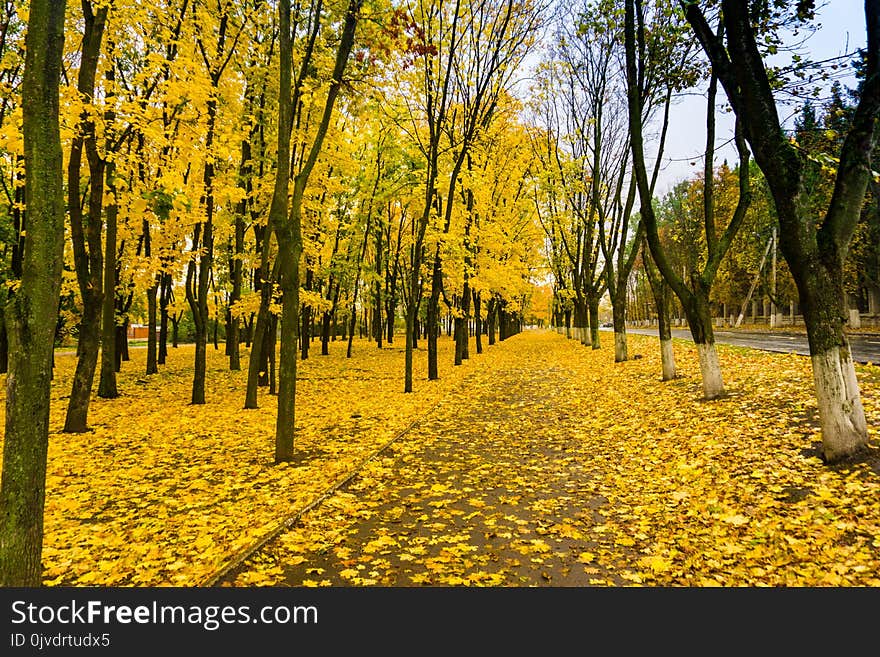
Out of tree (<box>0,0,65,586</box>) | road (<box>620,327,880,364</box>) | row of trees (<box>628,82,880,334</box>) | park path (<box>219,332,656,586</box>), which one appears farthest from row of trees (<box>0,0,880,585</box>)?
row of trees (<box>628,82,880,334</box>)

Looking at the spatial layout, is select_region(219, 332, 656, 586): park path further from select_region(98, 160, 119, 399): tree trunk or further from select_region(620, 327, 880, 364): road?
select_region(620, 327, 880, 364): road

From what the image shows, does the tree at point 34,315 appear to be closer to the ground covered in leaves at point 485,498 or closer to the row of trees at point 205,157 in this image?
the row of trees at point 205,157

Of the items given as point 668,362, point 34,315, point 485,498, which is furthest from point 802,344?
point 34,315

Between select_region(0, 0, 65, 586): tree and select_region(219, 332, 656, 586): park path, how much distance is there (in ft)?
4.73

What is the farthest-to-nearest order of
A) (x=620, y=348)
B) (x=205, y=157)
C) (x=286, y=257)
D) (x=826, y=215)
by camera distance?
(x=620, y=348)
(x=205, y=157)
(x=286, y=257)
(x=826, y=215)

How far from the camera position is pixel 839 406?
522 cm

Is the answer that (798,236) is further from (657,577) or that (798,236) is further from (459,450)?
(459,450)

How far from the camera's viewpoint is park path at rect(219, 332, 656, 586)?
12.6 ft

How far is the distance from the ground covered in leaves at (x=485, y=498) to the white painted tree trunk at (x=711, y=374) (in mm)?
325

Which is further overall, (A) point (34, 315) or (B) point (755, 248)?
(B) point (755, 248)

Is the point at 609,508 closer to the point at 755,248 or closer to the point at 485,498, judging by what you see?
the point at 485,498

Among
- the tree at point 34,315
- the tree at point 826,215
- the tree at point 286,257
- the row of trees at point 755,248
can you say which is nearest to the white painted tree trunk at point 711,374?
the tree at point 826,215

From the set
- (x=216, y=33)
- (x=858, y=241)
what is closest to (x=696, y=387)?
(x=216, y=33)

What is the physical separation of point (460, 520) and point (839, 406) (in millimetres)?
4504
